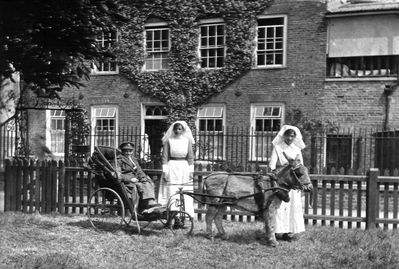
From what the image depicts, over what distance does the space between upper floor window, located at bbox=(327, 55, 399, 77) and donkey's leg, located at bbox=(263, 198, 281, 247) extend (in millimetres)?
10610

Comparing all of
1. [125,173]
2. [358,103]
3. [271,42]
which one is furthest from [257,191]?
[271,42]

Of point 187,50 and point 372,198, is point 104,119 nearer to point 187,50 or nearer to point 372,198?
point 187,50

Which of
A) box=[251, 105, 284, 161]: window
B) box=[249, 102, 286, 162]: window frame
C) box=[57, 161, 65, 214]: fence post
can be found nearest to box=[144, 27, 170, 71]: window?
box=[249, 102, 286, 162]: window frame

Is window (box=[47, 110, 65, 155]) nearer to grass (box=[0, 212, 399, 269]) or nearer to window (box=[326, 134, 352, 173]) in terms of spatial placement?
window (box=[326, 134, 352, 173])

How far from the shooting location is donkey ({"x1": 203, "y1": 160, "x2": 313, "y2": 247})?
708 cm

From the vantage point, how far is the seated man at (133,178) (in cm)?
791

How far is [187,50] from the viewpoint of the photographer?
725 inches

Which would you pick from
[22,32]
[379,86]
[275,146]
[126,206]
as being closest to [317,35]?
[379,86]

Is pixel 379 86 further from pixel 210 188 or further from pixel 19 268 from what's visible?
pixel 19 268

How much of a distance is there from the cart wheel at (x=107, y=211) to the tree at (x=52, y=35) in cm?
222

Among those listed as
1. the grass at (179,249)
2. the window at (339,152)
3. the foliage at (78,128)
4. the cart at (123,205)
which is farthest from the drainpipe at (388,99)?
the foliage at (78,128)

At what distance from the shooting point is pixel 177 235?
768cm

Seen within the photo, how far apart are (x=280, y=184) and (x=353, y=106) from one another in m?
10.1

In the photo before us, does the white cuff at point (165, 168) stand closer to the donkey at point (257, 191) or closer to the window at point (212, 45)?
the donkey at point (257, 191)
